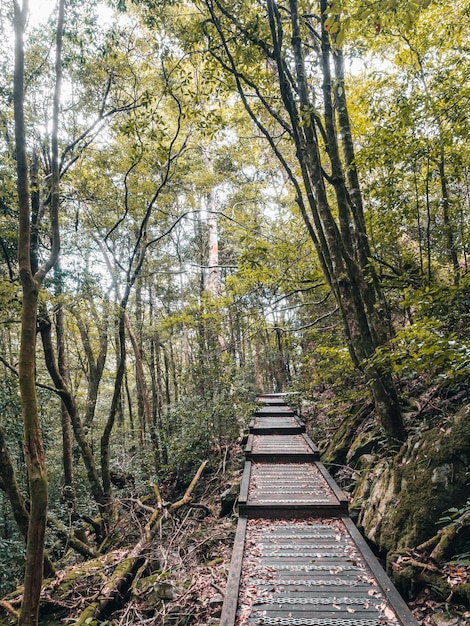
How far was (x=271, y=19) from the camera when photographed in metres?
5.74

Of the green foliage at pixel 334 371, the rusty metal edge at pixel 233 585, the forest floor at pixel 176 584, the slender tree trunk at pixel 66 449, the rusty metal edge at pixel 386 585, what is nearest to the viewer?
the rusty metal edge at pixel 386 585

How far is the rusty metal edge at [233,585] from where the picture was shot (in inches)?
118

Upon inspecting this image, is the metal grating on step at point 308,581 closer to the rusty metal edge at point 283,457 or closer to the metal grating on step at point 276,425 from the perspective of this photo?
the rusty metal edge at point 283,457

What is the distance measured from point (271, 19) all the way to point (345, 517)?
757cm

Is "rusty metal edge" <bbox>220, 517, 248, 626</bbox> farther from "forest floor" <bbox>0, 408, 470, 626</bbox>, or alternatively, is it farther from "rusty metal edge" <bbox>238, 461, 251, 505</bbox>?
"rusty metal edge" <bbox>238, 461, 251, 505</bbox>

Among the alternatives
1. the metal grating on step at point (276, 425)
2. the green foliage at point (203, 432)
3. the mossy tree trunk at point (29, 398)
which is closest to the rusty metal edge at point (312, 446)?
the metal grating on step at point (276, 425)

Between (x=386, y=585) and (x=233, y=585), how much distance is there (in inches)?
55.4

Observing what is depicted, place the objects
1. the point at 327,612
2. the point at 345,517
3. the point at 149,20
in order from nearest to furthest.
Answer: the point at 327,612 → the point at 345,517 → the point at 149,20

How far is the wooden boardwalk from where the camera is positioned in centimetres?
306

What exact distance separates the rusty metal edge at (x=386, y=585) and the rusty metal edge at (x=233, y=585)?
4.35ft

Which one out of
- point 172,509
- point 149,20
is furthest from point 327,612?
point 149,20

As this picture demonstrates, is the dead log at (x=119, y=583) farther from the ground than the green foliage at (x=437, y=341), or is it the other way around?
the green foliage at (x=437, y=341)

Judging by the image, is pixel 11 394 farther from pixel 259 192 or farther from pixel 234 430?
pixel 259 192

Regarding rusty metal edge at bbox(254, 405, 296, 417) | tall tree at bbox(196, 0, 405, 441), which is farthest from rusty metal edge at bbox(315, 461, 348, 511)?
rusty metal edge at bbox(254, 405, 296, 417)
